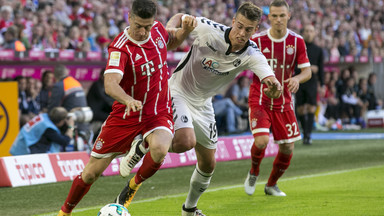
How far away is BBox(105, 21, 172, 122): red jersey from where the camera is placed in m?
6.21

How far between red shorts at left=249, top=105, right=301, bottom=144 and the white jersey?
142 cm

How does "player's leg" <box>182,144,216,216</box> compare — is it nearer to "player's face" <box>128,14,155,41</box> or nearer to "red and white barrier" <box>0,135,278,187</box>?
"player's face" <box>128,14,155,41</box>

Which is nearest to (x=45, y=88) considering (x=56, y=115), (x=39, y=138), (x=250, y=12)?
(x=56, y=115)

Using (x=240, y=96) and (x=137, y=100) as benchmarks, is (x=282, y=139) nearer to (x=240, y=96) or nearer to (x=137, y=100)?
(x=137, y=100)

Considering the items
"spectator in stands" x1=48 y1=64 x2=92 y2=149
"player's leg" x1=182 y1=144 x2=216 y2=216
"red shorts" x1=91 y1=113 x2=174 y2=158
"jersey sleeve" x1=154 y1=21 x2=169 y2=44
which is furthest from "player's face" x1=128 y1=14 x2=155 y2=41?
"spectator in stands" x1=48 y1=64 x2=92 y2=149

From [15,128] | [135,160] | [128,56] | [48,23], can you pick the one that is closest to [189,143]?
[135,160]

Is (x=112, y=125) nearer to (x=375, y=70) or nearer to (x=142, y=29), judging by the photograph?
(x=142, y=29)

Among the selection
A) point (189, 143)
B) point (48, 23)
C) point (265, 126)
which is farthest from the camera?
point (48, 23)

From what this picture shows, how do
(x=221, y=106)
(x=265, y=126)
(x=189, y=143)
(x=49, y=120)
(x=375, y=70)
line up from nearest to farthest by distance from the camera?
(x=189, y=143) → (x=265, y=126) → (x=49, y=120) → (x=221, y=106) → (x=375, y=70)

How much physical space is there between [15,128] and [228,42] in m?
5.67

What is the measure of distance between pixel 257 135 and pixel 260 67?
1.78 metres

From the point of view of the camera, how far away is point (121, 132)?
629 centimetres

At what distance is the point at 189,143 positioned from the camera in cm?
676

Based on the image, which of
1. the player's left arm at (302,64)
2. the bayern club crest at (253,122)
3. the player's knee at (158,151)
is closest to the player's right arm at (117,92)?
the player's knee at (158,151)
